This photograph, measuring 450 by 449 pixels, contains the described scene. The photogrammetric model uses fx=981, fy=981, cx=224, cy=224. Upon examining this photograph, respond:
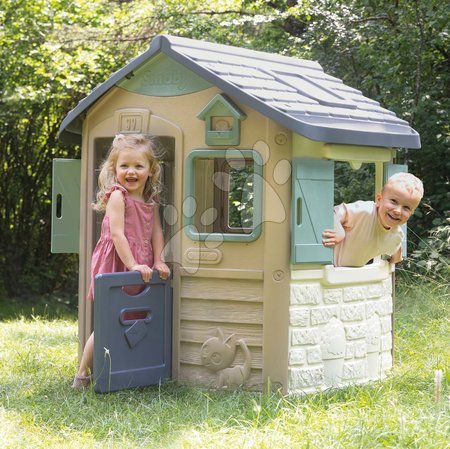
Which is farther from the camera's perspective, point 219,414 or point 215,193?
point 215,193

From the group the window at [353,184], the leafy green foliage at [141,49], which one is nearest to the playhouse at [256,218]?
the window at [353,184]

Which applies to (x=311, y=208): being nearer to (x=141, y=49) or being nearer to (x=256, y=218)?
(x=256, y=218)

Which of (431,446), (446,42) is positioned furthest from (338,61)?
(431,446)

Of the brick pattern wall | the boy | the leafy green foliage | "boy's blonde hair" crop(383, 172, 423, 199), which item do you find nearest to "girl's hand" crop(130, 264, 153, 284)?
the brick pattern wall

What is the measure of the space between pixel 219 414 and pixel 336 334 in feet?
3.59

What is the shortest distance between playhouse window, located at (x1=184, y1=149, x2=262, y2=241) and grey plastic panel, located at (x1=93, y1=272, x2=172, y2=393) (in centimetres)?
46

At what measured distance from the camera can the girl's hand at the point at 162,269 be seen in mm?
5793

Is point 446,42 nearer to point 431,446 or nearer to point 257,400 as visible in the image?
point 257,400

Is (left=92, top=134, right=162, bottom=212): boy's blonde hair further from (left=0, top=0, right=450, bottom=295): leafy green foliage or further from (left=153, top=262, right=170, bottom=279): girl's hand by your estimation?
(left=0, top=0, right=450, bottom=295): leafy green foliage

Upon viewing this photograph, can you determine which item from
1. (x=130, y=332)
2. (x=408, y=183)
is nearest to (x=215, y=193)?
(x=408, y=183)

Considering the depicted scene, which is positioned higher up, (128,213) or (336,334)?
(128,213)

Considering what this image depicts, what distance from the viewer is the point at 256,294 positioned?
564 centimetres

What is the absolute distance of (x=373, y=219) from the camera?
6180mm

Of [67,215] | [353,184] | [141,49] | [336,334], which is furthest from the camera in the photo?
[141,49]
